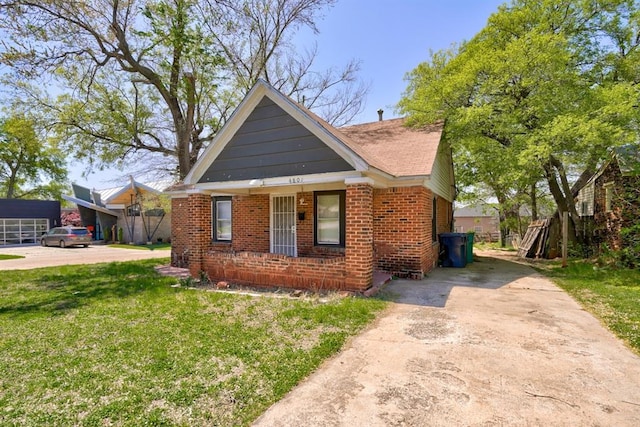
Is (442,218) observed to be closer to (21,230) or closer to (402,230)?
(402,230)

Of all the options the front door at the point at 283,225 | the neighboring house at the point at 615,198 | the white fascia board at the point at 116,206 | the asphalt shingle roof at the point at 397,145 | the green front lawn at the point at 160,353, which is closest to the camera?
the green front lawn at the point at 160,353

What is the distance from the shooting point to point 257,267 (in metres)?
7.94

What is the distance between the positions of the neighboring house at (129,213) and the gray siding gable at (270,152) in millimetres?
18310

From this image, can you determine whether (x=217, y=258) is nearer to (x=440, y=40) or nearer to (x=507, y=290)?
(x=507, y=290)

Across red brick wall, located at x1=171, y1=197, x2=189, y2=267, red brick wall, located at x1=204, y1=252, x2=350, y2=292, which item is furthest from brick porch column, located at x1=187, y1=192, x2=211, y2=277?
red brick wall, located at x1=171, y1=197, x2=189, y2=267

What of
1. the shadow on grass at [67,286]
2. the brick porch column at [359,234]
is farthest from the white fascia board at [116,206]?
the brick porch column at [359,234]

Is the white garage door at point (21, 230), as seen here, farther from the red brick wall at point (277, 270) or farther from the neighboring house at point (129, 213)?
the red brick wall at point (277, 270)

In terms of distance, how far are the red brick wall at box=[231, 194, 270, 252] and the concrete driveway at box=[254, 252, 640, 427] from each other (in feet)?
20.0

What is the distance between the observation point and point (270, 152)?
25.7ft

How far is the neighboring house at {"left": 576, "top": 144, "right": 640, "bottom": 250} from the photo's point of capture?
32.3 ft

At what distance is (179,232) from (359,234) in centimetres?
834

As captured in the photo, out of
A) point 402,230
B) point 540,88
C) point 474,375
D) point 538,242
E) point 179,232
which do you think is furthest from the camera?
point 538,242

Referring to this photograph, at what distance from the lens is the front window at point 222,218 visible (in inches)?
460

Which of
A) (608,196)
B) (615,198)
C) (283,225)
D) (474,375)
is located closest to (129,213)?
(283,225)
